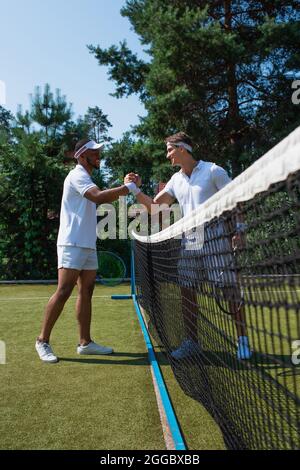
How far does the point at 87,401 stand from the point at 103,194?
4.87 feet

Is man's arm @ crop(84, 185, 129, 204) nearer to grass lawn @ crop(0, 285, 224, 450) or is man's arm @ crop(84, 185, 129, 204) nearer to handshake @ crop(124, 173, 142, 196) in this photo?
handshake @ crop(124, 173, 142, 196)

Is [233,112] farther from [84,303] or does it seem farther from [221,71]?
[84,303]

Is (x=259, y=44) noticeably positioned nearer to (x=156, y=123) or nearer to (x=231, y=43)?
(x=231, y=43)

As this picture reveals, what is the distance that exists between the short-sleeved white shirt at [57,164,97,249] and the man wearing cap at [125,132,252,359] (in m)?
0.41

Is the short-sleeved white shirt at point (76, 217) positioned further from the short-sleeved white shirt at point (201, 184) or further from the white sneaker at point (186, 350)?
the white sneaker at point (186, 350)

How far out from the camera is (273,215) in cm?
147

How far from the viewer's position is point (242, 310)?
7.78 feet

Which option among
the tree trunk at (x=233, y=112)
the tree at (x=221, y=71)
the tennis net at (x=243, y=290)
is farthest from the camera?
the tree trunk at (x=233, y=112)

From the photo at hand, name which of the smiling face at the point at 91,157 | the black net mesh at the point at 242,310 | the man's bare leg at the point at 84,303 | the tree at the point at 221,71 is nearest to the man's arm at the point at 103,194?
the smiling face at the point at 91,157

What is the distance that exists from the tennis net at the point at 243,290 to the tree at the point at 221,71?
398 inches

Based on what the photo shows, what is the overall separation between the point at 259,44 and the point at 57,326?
33.4ft

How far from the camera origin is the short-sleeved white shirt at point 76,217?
12.4 feet

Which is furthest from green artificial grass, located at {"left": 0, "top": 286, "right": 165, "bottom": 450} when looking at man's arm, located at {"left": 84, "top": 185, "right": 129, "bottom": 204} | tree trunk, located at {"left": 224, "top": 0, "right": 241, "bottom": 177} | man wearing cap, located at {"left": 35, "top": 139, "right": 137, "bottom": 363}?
tree trunk, located at {"left": 224, "top": 0, "right": 241, "bottom": 177}
